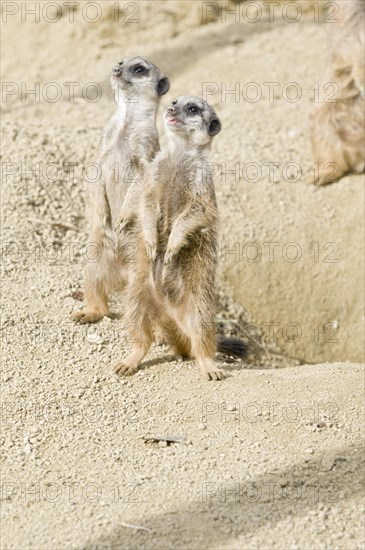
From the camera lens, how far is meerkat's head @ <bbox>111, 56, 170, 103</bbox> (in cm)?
516

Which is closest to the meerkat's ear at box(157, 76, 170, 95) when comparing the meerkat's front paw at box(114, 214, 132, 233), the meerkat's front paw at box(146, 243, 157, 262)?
the meerkat's front paw at box(114, 214, 132, 233)

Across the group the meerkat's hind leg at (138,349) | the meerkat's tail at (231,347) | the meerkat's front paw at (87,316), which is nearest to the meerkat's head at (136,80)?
the meerkat's front paw at (87,316)

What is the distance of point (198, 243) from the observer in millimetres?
4738

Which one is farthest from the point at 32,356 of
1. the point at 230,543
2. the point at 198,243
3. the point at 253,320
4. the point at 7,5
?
the point at 7,5

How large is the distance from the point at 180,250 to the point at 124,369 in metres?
0.61

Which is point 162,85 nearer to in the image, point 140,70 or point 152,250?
point 140,70

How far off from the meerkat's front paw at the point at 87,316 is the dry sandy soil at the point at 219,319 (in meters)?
0.05

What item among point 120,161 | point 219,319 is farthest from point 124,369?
point 219,319

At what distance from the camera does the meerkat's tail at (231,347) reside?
17.0ft

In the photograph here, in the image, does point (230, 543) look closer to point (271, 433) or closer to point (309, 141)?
point (271, 433)

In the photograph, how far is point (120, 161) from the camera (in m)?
5.19

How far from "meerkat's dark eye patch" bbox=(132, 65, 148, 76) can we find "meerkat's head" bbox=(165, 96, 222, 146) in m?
0.41

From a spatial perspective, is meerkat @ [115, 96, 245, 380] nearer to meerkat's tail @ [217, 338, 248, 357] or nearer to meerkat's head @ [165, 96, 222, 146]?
meerkat's head @ [165, 96, 222, 146]

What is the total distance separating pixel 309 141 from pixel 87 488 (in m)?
4.20
